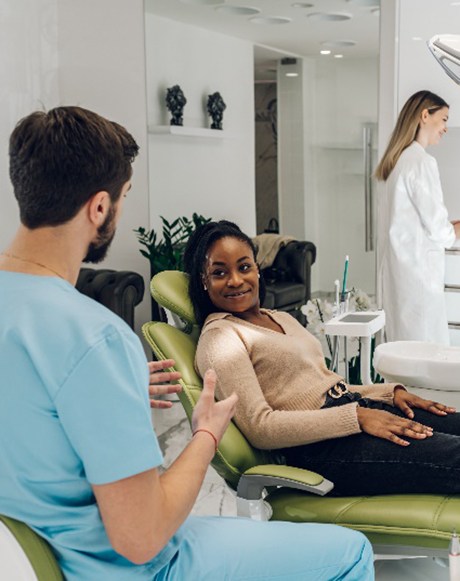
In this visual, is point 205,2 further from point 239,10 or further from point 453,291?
point 453,291

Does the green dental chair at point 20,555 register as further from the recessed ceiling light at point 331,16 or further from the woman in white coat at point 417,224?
the recessed ceiling light at point 331,16

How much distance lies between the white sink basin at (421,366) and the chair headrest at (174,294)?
2.32ft

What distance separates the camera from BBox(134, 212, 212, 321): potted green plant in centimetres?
511

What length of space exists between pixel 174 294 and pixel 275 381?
1.26 feet

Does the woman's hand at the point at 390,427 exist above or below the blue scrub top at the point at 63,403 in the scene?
below

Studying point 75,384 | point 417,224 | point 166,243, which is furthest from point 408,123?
point 75,384

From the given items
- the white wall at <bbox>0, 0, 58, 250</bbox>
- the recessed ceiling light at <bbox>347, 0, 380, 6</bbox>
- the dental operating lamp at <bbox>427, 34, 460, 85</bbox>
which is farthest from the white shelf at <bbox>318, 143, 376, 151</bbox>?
the dental operating lamp at <bbox>427, 34, 460, 85</bbox>

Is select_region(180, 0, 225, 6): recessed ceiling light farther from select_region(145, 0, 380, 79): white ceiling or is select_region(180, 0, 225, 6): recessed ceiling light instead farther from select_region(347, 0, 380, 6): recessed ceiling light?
select_region(347, 0, 380, 6): recessed ceiling light

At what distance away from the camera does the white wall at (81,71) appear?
15.1 ft

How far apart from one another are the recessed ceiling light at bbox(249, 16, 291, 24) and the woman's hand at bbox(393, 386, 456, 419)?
3290mm

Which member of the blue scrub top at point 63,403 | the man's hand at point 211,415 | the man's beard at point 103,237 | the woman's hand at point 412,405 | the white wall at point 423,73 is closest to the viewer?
the blue scrub top at point 63,403

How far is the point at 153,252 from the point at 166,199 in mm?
412

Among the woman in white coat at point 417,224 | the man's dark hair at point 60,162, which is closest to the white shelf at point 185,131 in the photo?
the woman in white coat at point 417,224

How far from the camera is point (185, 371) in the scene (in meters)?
2.23
